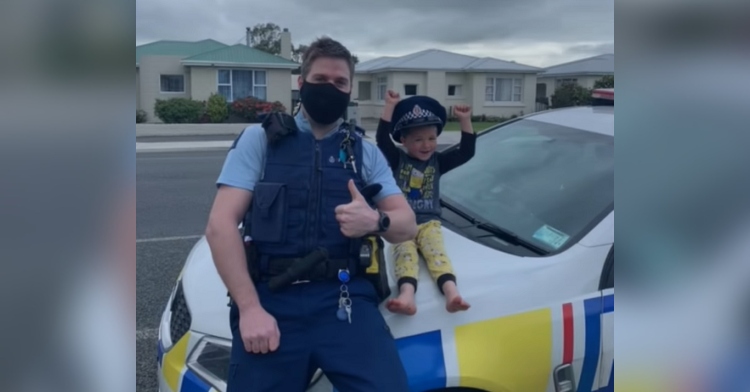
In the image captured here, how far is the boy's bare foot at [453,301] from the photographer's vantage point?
233 cm

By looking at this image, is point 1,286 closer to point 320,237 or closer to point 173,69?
point 320,237

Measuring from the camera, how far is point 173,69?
35250 mm

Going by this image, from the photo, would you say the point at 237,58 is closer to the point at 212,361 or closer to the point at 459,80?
the point at 459,80

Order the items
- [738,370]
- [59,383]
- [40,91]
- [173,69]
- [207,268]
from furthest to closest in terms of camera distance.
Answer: [173,69]
[207,268]
[738,370]
[59,383]
[40,91]

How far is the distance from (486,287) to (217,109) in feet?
98.7

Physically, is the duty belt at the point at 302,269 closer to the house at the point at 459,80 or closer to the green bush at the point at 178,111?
the green bush at the point at 178,111

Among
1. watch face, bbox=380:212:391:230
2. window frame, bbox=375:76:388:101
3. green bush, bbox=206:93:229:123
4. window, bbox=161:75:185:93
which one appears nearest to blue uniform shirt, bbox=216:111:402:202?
watch face, bbox=380:212:391:230

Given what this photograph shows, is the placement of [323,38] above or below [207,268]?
above

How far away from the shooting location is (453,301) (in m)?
2.34

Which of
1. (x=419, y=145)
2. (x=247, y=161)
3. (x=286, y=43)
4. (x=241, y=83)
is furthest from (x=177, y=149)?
(x=286, y=43)

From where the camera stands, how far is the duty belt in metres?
2.20

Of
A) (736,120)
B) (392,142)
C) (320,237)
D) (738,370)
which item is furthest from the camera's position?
(392,142)

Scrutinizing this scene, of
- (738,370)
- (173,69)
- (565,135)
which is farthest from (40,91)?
(173,69)

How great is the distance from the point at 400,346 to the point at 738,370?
1.19 metres
